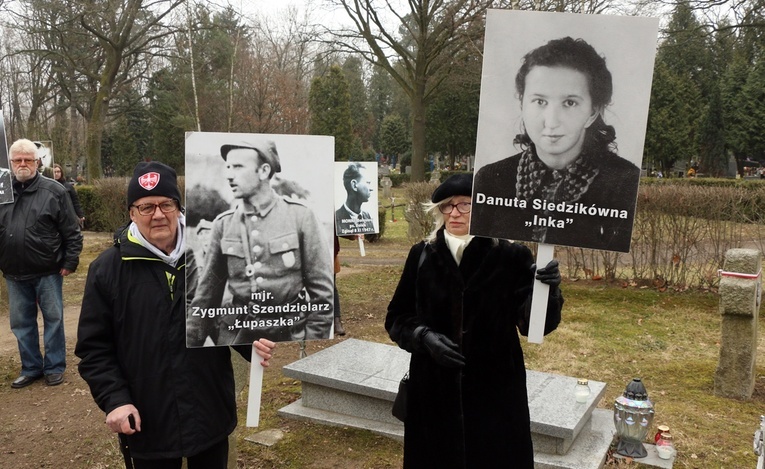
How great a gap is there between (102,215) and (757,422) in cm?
1804

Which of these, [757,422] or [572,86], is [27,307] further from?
[757,422]

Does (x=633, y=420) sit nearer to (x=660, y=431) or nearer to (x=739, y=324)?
(x=660, y=431)

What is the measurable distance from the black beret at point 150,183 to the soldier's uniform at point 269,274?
25 cm

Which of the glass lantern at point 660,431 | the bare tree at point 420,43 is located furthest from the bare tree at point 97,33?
the glass lantern at point 660,431

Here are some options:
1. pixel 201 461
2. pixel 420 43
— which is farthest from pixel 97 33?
pixel 201 461

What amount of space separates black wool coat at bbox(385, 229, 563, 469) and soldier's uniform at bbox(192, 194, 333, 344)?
481 mm

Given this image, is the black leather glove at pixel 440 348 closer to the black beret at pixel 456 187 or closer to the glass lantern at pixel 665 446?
the black beret at pixel 456 187

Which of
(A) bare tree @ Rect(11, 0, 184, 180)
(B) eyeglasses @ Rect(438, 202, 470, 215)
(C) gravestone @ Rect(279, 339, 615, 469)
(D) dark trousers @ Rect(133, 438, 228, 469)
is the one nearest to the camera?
(D) dark trousers @ Rect(133, 438, 228, 469)

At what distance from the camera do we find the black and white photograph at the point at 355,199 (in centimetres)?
1149

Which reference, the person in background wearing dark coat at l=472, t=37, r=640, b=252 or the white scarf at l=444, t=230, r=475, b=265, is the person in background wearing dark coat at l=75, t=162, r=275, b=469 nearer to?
the white scarf at l=444, t=230, r=475, b=265

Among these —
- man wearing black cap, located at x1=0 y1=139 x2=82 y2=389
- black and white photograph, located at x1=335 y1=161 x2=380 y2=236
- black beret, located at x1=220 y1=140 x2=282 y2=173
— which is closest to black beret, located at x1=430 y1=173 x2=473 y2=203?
black beret, located at x1=220 y1=140 x2=282 y2=173

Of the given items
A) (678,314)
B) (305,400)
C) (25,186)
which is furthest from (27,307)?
(678,314)

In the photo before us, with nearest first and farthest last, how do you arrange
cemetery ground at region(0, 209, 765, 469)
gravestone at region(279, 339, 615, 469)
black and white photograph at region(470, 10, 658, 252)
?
1. black and white photograph at region(470, 10, 658, 252)
2. gravestone at region(279, 339, 615, 469)
3. cemetery ground at region(0, 209, 765, 469)

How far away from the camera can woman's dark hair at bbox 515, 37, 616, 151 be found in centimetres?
248
